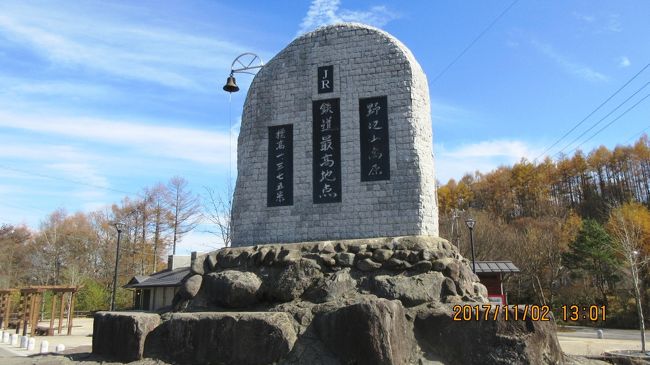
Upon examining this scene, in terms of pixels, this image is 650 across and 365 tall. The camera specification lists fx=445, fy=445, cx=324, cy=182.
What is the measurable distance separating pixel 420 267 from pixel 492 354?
5.56 feet

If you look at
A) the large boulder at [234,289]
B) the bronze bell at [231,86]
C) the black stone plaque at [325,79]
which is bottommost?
the large boulder at [234,289]

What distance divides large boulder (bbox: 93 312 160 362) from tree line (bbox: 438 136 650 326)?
17909mm

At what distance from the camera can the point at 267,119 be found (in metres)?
9.05

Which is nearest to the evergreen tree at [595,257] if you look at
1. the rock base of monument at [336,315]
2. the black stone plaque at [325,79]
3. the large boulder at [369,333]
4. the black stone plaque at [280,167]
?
the rock base of monument at [336,315]

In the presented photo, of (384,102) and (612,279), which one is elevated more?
(384,102)

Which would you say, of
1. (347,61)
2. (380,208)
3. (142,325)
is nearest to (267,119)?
(347,61)

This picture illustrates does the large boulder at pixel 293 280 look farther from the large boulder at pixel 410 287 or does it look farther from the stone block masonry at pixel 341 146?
the large boulder at pixel 410 287

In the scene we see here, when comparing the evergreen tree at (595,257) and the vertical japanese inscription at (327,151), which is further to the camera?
the evergreen tree at (595,257)

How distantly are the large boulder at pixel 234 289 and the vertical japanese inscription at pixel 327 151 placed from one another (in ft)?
6.27

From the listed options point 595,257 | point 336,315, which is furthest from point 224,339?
point 595,257

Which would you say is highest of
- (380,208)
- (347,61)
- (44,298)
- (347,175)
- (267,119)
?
(347,61)

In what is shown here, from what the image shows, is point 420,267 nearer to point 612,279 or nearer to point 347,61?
point 347,61

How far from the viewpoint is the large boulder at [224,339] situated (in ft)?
20.8

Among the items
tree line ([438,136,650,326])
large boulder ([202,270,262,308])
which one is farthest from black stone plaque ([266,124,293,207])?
tree line ([438,136,650,326])
